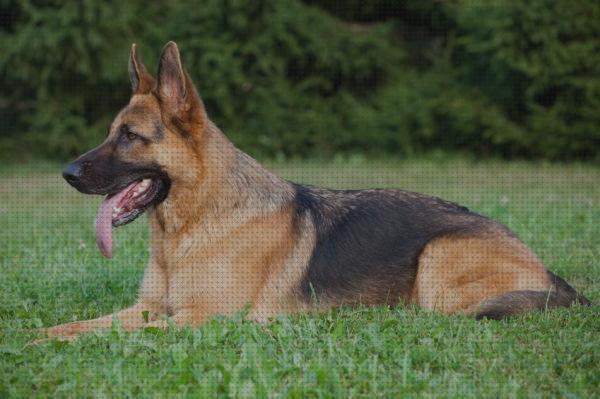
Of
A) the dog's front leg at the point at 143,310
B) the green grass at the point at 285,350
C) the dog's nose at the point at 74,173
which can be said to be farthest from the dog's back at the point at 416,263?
the dog's nose at the point at 74,173

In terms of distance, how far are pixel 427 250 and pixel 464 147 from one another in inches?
527

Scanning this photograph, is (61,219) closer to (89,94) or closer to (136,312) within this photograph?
(136,312)

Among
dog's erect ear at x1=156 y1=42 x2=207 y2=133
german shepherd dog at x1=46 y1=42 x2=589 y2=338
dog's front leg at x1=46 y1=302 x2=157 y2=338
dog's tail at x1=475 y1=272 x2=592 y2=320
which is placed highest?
dog's erect ear at x1=156 y1=42 x2=207 y2=133

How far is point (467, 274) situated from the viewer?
19.4 feet

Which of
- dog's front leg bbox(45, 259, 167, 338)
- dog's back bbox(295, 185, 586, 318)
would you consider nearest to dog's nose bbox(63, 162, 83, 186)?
dog's front leg bbox(45, 259, 167, 338)

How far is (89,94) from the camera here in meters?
19.4

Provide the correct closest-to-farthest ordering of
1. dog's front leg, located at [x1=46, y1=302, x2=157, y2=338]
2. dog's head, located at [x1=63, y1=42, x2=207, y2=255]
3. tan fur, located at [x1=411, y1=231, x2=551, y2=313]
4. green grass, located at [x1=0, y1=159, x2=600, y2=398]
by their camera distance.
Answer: green grass, located at [x1=0, y1=159, x2=600, y2=398]
dog's front leg, located at [x1=46, y1=302, x2=157, y2=338]
dog's head, located at [x1=63, y1=42, x2=207, y2=255]
tan fur, located at [x1=411, y1=231, x2=551, y2=313]

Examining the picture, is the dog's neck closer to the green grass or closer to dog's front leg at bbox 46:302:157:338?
dog's front leg at bbox 46:302:157:338

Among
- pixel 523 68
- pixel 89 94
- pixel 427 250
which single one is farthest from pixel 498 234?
pixel 89 94

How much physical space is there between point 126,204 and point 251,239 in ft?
2.94

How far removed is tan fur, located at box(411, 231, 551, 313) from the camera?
585 cm

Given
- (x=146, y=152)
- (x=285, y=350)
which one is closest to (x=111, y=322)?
(x=146, y=152)

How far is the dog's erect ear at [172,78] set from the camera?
5383 mm

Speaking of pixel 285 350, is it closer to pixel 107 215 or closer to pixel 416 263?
pixel 416 263
